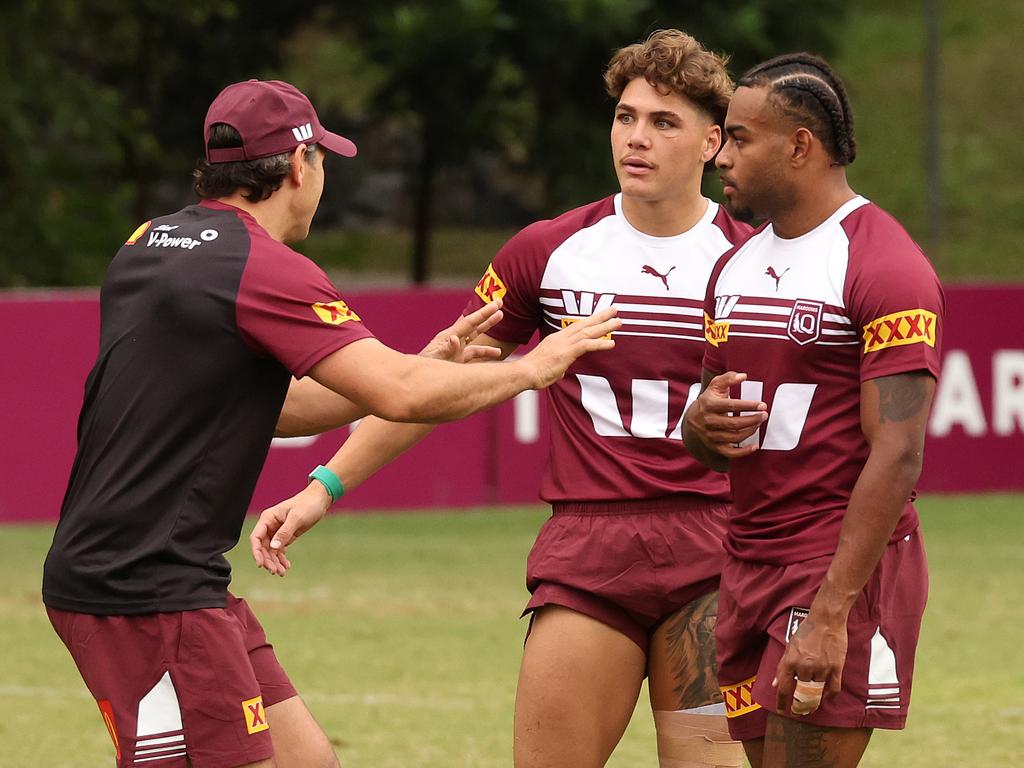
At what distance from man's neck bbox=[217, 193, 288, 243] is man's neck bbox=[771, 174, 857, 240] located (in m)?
1.27

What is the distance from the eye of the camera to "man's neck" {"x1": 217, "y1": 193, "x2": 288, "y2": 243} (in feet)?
15.3

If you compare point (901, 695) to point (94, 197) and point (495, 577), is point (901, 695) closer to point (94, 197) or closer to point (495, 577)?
point (495, 577)

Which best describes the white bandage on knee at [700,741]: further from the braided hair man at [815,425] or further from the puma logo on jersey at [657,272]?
the puma logo on jersey at [657,272]

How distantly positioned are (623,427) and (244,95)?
4.78 feet

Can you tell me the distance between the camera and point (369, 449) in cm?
538

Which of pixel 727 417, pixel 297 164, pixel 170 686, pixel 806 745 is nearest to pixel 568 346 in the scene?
pixel 727 417

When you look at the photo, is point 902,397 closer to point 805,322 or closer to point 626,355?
point 805,322

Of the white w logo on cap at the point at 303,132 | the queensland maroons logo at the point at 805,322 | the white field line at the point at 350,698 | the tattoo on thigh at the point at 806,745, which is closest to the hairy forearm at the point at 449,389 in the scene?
Result: the white w logo on cap at the point at 303,132

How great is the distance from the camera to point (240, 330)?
14.4 ft

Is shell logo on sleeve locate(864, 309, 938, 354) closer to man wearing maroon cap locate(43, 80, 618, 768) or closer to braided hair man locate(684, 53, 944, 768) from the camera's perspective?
braided hair man locate(684, 53, 944, 768)

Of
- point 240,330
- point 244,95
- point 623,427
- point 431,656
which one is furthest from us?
point 431,656

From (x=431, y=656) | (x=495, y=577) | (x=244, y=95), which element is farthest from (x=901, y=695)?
(x=495, y=577)

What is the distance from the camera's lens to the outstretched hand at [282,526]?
16.7 feet

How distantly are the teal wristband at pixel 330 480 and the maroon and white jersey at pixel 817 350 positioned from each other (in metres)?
1.32
